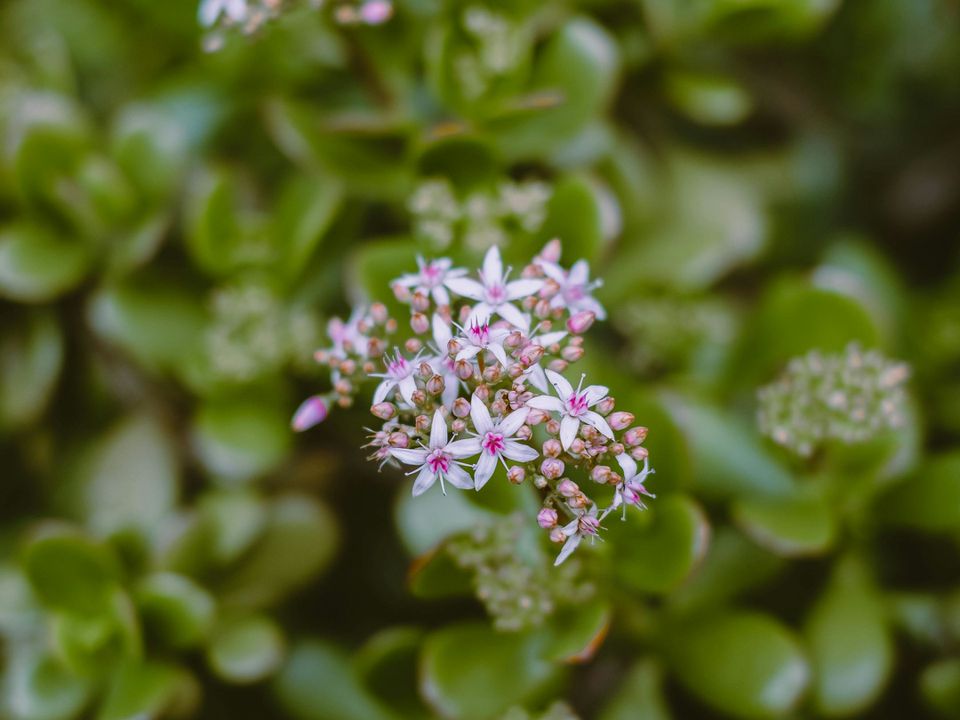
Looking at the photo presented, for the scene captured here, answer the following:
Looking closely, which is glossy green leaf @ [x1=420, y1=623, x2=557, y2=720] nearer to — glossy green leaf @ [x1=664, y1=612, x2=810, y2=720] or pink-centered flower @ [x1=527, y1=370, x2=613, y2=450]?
glossy green leaf @ [x1=664, y1=612, x2=810, y2=720]

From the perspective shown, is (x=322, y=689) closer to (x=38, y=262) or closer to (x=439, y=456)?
(x=439, y=456)

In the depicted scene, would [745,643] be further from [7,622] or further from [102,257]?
[102,257]

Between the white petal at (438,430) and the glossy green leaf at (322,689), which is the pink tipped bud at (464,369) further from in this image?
the glossy green leaf at (322,689)

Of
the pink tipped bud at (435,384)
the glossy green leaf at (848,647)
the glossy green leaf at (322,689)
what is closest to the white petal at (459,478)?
the pink tipped bud at (435,384)

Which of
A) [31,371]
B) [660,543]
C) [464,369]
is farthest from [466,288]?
[31,371]

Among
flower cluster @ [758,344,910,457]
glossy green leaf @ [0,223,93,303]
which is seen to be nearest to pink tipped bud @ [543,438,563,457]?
flower cluster @ [758,344,910,457]
